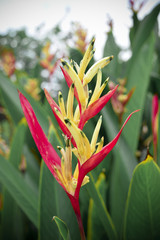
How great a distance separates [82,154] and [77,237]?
1.12 ft

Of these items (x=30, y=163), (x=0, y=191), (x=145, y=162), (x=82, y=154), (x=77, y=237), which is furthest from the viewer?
(x=0, y=191)

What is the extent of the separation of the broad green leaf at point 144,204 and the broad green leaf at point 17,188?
254 mm

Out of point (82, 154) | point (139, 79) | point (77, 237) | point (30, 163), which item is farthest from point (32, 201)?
point (139, 79)

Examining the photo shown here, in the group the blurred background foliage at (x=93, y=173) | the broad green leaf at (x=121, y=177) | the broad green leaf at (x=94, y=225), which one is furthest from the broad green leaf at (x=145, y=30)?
the broad green leaf at (x=94, y=225)

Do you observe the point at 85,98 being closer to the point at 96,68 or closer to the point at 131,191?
the point at 96,68

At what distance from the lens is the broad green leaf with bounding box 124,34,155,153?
726 millimetres

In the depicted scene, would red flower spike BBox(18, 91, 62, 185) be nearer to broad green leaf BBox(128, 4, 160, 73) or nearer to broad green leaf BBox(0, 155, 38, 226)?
broad green leaf BBox(0, 155, 38, 226)

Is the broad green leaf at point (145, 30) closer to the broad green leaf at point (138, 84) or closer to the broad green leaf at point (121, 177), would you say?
the broad green leaf at point (138, 84)

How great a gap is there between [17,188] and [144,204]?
0.32 meters

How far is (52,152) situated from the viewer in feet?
1.09

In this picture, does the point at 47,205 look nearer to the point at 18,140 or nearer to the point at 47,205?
the point at 47,205

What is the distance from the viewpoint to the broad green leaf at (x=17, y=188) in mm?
570

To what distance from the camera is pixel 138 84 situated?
78 cm

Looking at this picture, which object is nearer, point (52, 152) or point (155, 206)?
point (52, 152)
